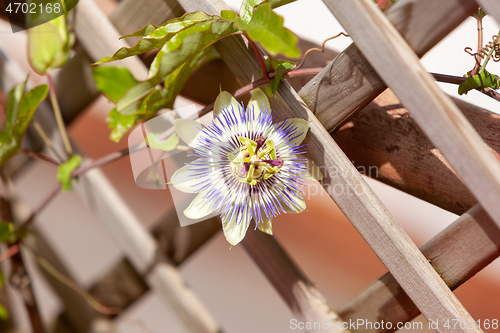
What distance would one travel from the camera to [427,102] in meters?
0.38

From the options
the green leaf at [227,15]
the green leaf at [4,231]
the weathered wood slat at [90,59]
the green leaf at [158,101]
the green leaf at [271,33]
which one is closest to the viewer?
the green leaf at [271,33]

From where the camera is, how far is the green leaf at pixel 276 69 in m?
0.46

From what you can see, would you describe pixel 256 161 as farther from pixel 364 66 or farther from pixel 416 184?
pixel 416 184

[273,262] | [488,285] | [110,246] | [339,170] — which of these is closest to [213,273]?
[110,246]

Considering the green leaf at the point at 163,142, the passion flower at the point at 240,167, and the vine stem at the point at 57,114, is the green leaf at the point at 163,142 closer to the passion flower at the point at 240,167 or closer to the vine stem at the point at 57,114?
the passion flower at the point at 240,167

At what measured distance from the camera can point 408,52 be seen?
0.38m

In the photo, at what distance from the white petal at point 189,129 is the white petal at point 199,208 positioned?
0.08m

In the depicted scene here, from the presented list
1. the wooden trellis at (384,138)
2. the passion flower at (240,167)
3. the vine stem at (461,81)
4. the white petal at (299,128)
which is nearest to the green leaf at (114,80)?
the wooden trellis at (384,138)

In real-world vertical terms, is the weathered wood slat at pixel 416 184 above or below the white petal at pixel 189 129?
below

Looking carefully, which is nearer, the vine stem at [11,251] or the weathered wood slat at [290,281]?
the weathered wood slat at [290,281]

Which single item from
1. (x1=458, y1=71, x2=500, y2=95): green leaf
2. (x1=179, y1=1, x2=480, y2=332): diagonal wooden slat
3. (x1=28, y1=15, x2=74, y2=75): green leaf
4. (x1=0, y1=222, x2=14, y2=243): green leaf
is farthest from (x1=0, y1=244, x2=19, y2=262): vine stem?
(x1=458, y1=71, x2=500, y2=95): green leaf

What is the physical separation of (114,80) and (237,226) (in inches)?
16.2

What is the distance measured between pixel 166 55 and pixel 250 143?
16cm

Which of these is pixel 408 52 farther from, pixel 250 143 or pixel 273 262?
pixel 273 262
